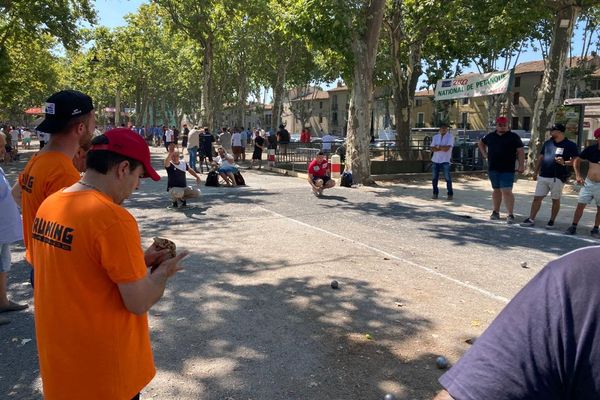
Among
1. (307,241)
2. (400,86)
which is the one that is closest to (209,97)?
(400,86)

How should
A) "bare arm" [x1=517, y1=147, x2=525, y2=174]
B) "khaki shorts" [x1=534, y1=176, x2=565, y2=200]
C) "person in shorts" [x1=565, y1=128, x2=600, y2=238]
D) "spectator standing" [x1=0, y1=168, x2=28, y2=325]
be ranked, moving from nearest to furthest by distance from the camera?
"spectator standing" [x1=0, y1=168, x2=28, y2=325] → "person in shorts" [x1=565, y1=128, x2=600, y2=238] → "khaki shorts" [x1=534, y1=176, x2=565, y2=200] → "bare arm" [x1=517, y1=147, x2=525, y2=174]

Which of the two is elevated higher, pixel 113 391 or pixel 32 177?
pixel 32 177

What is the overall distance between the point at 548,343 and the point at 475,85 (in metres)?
17.4

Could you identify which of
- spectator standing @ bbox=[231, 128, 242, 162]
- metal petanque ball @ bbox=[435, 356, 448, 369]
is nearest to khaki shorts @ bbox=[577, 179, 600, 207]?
metal petanque ball @ bbox=[435, 356, 448, 369]

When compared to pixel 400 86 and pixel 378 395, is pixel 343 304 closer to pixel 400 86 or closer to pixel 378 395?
pixel 378 395

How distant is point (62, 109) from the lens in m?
2.63

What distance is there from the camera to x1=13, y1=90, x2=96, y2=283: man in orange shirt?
2.65 meters

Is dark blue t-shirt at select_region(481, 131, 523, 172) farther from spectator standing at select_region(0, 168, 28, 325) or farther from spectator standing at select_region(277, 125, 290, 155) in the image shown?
spectator standing at select_region(277, 125, 290, 155)

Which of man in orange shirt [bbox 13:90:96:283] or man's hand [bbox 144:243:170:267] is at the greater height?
man in orange shirt [bbox 13:90:96:283]

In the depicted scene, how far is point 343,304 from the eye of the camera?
4.90 meters

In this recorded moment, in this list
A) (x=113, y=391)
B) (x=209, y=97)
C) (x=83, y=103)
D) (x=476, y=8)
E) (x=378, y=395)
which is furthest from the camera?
(x=209, y=97)

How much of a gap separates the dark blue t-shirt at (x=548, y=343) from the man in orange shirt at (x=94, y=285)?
125 cm

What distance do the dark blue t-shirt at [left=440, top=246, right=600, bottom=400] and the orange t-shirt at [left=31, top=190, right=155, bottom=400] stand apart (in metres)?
1.27

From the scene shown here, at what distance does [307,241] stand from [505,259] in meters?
2.86
